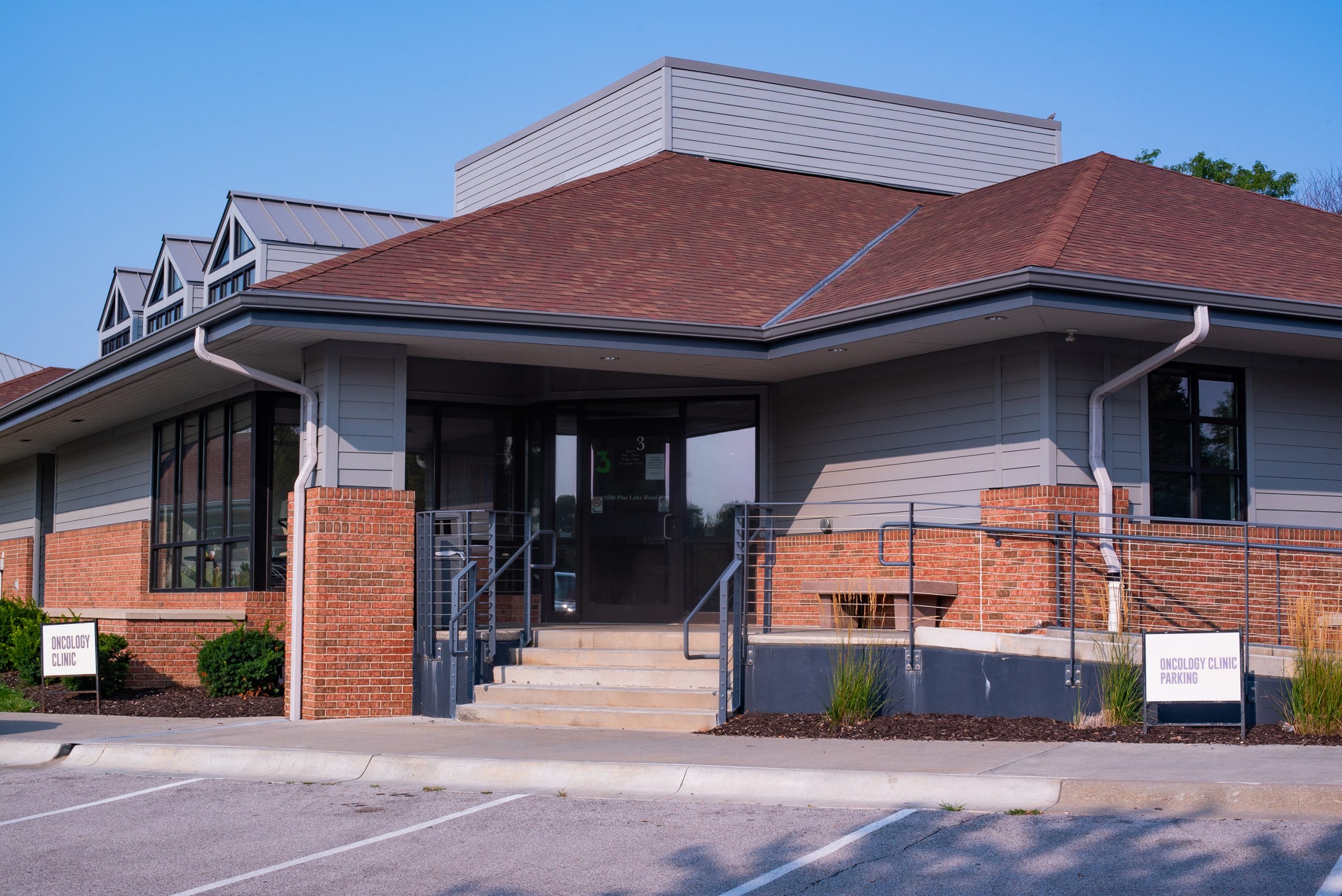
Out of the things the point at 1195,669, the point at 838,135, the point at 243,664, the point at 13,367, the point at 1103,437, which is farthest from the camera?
the point at 13,367

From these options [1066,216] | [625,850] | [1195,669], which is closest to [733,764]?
[625,850]

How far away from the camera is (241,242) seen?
819 inches

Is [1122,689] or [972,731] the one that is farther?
[972,731]

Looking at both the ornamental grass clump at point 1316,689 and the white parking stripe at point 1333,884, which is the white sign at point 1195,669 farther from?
the white parking stripe at point 1333,884

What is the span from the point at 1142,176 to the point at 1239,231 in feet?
5.53

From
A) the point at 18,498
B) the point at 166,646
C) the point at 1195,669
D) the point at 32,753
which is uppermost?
the point at 18,498

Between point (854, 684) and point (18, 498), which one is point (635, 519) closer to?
point (854, 684)

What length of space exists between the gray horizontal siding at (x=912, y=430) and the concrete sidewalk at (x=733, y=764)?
118 inches

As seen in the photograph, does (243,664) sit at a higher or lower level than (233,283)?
lower

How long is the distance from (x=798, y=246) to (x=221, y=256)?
31.9 ft

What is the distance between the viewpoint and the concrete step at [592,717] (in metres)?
11.8

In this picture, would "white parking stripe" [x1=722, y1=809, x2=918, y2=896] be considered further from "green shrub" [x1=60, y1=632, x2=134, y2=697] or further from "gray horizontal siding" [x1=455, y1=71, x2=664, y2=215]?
"gray horizontal siding" [x1=455, y1=71, x2=664, y2=215]

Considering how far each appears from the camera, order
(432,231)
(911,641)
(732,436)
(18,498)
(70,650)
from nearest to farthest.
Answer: (911,641) → (70,650) → (432,231) → (732,436) → (18,498)

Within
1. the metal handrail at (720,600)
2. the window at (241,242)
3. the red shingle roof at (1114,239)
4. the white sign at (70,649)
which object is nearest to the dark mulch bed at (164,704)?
the white sign at (70,649)
